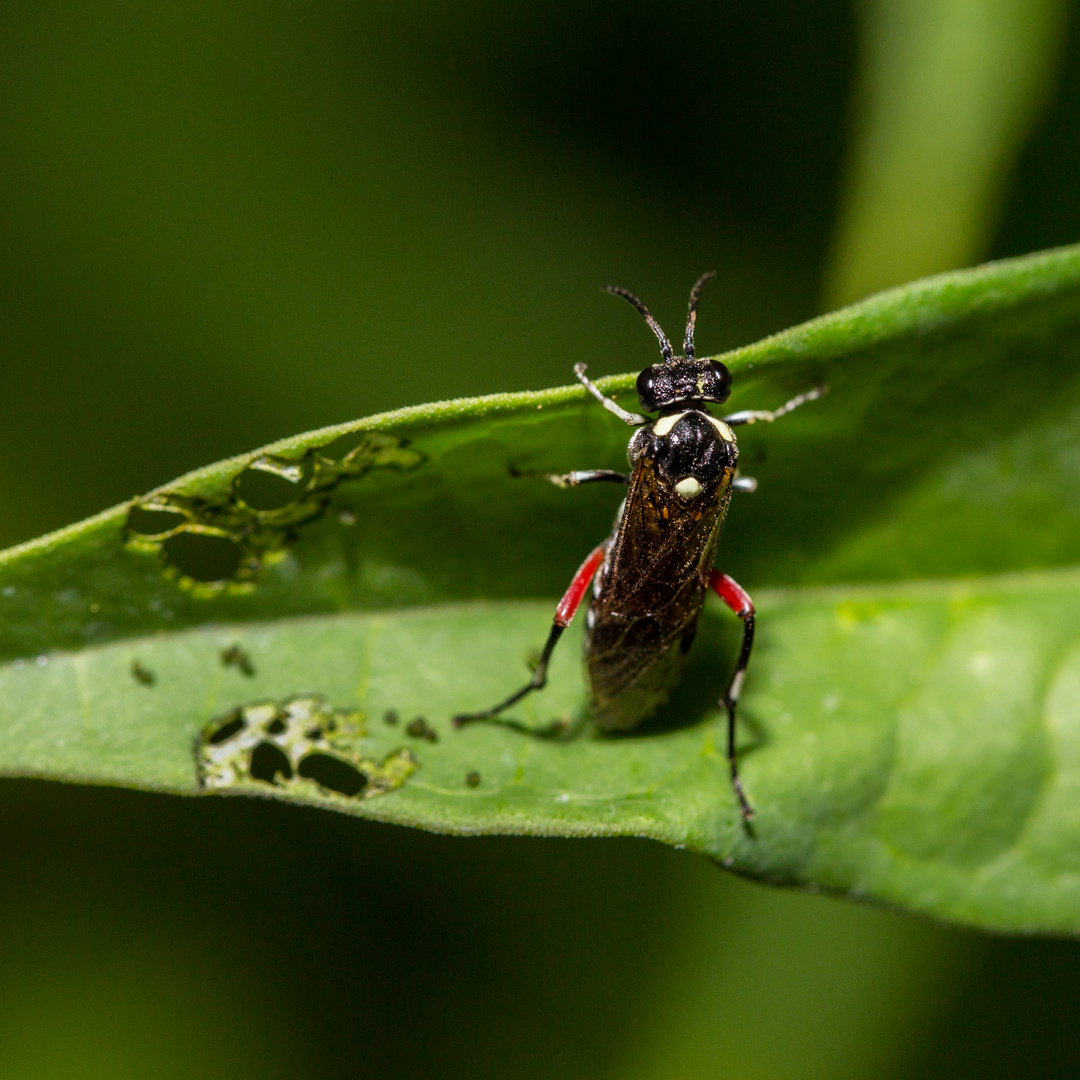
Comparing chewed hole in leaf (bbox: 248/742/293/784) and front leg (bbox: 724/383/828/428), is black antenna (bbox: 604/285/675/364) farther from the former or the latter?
chewed hole in leaf (bbox: 248/742/293/784)

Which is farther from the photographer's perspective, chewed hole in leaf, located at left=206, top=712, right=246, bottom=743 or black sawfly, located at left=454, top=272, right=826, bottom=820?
black sawfly, located at left=454, top=272, right=826, bottom=820

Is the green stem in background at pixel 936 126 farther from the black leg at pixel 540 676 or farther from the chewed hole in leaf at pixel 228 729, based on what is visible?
the chewed hole in leaf at pixel 228 729

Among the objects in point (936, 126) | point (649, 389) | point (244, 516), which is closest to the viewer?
point (244, 516)

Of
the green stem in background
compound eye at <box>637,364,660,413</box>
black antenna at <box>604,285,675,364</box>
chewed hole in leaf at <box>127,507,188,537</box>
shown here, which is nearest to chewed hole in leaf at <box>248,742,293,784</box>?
chewed hole in leaf at <box>127,507,188,537</box>

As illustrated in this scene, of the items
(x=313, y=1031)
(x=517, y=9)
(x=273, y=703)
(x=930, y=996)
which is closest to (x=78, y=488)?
(x=273, y=703)

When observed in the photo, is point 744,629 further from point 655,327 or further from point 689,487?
point 655,327

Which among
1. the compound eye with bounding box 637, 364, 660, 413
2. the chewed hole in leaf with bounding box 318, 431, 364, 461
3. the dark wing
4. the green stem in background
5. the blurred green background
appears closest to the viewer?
the chewed hole in leaf with bounding box 318, 431, 364, 461

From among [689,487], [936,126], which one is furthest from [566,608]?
[936,126]
